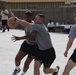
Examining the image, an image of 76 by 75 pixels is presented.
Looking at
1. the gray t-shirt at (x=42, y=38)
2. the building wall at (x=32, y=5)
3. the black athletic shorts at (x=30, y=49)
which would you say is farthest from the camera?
the building wall at (x=32, y=5)

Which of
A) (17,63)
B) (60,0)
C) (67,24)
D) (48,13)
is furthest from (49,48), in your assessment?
(60,0)

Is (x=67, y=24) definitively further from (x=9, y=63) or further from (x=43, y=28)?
(x=43, y=28)

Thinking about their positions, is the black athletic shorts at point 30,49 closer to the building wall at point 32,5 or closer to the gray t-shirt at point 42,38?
the gray t-shirt at point 42,38

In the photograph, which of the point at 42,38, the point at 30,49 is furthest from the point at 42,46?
the point at 30,49

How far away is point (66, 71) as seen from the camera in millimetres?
7551

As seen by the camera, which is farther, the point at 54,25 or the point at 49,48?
the point at 54,25

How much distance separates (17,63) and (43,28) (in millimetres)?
1428

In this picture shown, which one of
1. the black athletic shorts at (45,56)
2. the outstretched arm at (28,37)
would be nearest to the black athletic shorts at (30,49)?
the outstretched arm at (28,37)

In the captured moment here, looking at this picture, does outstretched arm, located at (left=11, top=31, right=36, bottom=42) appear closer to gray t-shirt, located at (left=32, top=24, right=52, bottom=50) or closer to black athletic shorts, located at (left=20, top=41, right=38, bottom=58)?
gray t-shirt, located at (left=32, top=24, right=52, bottom=50)

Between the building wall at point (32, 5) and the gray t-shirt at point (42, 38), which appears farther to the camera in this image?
the building wall at point (32, 5)

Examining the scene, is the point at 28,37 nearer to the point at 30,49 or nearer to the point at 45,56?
the point at 45,56

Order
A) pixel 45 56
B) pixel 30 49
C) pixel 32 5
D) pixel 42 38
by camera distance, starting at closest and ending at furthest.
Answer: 1. pixel 42 38
2. pixel 45 56
3. pixel 30 49
4. pixel 32 5

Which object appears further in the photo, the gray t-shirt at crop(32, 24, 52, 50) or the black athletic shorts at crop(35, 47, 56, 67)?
the black athletic shorts at crop(35, 47, 56, 67)

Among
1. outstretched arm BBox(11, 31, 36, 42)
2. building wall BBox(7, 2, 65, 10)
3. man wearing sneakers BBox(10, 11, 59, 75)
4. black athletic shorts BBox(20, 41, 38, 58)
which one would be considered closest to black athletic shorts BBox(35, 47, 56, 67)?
man wearing sneakers BBox(10, 11, 59, 75)
